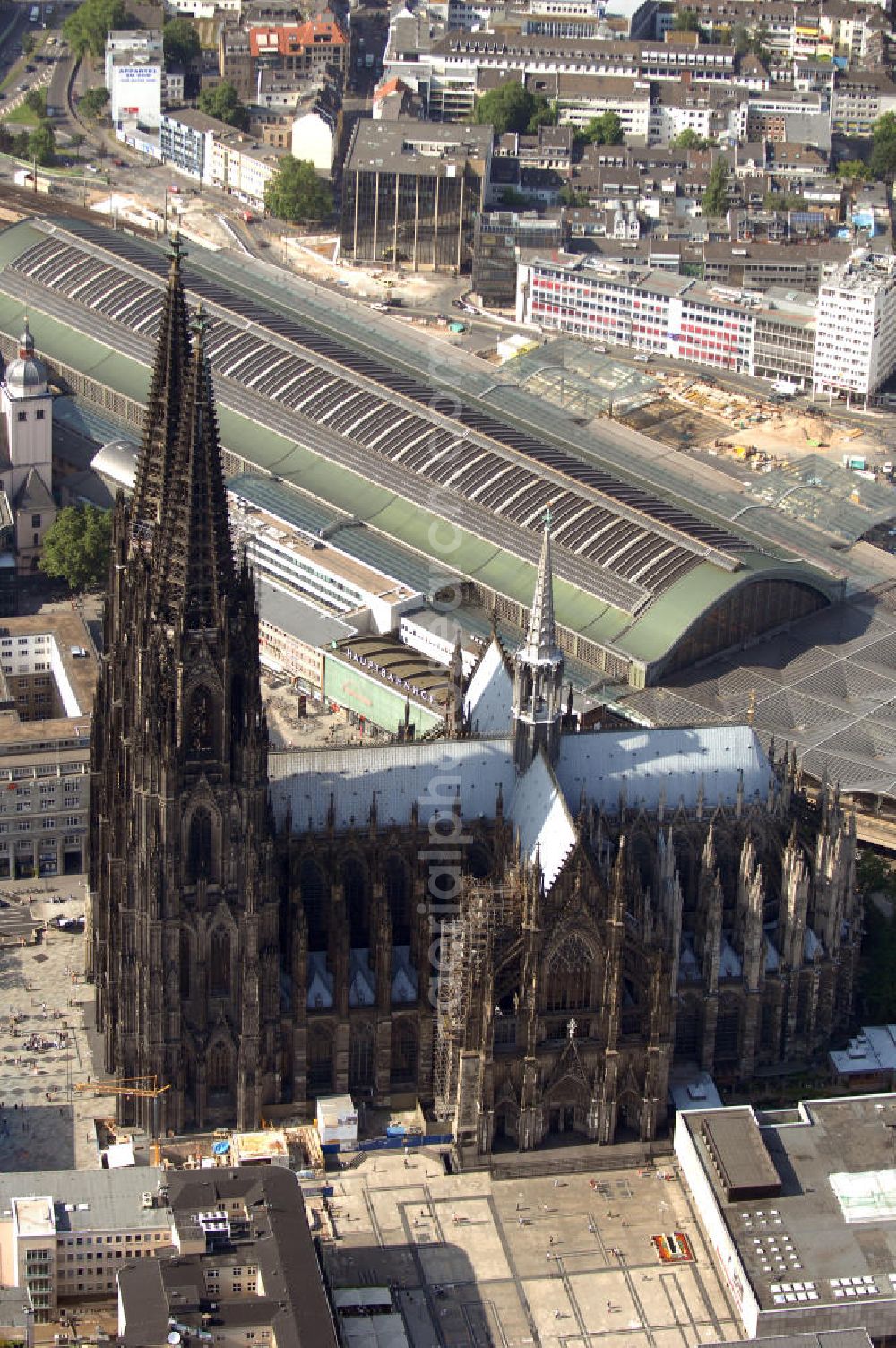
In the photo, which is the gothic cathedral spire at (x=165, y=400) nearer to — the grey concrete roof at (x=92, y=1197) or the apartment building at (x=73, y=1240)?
the grey concrete roof at (x=92, y=1197)

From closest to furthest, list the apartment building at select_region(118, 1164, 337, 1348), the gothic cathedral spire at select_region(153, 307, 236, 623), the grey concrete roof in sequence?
the apartment building at select_region(118, 1164, 337, 1348) → the gothic cathedral spire at select_region(153, 307, 236, 623) → the grey concrete roof

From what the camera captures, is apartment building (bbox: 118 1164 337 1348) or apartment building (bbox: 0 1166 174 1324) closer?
apartment building (bbox: 118 1164 337 1348)

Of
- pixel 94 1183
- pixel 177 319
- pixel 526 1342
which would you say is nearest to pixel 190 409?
pixel 177 319

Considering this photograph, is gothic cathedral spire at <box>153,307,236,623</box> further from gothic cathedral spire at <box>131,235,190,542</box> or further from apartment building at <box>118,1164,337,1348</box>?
apartment building at <box>118,1164,337,1348</box>

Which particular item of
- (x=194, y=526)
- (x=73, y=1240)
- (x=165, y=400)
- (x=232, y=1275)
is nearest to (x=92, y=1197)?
(x=73, y=1240)

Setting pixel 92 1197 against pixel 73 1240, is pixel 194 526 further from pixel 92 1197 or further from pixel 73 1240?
pixel 73 1240

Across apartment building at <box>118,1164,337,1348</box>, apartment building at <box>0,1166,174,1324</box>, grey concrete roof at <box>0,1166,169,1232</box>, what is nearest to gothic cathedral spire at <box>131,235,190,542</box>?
grey concrete roof at <box>0,1166,169,1232</box>

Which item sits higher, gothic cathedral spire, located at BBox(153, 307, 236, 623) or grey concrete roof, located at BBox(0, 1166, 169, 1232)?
gothic cathedral spire, located at BBox(153, 307, 236, 623)

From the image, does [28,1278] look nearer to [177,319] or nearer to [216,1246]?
[216,1246]

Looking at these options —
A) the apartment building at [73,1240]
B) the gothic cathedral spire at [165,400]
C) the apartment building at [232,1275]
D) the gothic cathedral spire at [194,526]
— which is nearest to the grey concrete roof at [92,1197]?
the apartment building at [73,1240]

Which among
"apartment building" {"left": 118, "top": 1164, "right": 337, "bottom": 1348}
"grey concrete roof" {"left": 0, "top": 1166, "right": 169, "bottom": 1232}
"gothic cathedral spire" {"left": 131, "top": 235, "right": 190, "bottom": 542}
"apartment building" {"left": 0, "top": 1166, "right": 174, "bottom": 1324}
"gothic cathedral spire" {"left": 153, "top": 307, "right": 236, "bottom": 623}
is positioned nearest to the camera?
"apartment building" {"left": 118, "top": 1164, "right": 337, "bottom": 1348}
